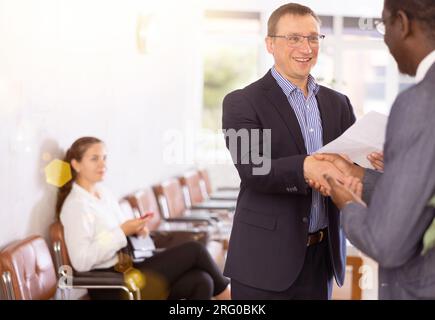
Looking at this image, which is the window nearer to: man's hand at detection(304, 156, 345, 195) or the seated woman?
the seated woman

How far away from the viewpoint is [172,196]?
5766 mm

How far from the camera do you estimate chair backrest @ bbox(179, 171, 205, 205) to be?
20.8ft

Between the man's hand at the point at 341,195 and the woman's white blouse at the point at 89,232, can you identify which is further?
the woman's white blouse at the point at 89,232

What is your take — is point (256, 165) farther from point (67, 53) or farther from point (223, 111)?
point (67, 53)

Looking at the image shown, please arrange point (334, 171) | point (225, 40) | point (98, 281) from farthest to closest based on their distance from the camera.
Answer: point (225, 40)
point (98, 281)
point (334, 171)

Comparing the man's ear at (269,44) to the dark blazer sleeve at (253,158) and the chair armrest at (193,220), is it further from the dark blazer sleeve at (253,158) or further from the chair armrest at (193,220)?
the chair armrest at (193,220)

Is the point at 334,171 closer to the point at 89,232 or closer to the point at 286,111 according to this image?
the point at 286,111

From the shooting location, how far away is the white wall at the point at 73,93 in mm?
3191

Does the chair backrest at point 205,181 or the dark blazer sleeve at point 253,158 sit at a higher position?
the dark blazer sleeve at point 253,158

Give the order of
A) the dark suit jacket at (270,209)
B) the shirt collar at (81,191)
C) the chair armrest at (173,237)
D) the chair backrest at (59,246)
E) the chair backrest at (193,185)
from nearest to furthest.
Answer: the dark suit jacket at (270,209) < the chair backrest at (59,246) < the shirt collar at (81,191) < the chair armrest at (173,237) < the chair backrest at (193,185)

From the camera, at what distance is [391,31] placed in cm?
146

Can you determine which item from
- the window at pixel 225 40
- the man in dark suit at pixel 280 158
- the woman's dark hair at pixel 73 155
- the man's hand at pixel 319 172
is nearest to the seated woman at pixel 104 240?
the woman's dark hair at pixel 73 155

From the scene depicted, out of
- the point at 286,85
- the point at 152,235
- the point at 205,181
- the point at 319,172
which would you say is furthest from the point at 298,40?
the point at 205,181

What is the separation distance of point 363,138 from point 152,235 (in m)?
2.75
